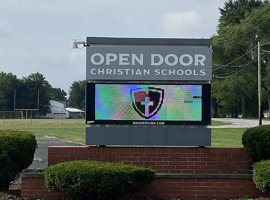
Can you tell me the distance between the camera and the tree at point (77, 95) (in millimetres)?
165250

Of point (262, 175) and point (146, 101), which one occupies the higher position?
point (146, 101)

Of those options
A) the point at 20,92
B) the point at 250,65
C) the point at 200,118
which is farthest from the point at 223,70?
the point at 200,118

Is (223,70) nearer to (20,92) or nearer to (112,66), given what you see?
(20,92)

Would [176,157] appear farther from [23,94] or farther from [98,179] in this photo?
[23,94]

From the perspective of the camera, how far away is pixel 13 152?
8.75 m

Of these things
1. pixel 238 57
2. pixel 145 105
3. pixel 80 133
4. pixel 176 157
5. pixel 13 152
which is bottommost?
pixel 80 133

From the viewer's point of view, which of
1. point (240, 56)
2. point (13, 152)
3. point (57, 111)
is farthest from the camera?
point (57, 111)

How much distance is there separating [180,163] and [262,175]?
191 cm

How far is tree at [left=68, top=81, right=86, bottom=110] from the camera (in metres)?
165

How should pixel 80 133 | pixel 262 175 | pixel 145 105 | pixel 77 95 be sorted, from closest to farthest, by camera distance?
pixel 262 175, pixel 145 105, pixel 80 133, pixel 77 95

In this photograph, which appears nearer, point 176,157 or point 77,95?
point 176,157

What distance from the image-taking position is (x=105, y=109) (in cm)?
960

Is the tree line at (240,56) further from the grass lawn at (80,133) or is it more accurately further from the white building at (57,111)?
the white building at (57,111)

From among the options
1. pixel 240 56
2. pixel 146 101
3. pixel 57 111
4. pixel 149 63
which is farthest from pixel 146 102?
pixel 57 111
